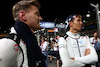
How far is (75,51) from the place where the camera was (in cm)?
200

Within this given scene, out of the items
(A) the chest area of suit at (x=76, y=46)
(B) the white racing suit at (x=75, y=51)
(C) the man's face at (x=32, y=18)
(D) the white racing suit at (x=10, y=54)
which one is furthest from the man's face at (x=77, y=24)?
(D) the white racing suit at (x=10, y=54)

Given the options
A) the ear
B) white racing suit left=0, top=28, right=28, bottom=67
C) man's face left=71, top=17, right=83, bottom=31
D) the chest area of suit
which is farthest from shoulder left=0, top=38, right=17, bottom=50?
man's face left=71, top=17, right=83, bottom=31

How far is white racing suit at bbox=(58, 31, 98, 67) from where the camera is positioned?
1.83m

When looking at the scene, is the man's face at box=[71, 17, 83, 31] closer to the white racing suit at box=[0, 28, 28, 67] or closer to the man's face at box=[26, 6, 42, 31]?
the man's face at box=[26, 6, 42, 31]

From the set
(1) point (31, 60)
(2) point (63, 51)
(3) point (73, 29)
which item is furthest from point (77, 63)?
(1) point (31, 60)

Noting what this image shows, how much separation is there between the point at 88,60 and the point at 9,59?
5.16ft

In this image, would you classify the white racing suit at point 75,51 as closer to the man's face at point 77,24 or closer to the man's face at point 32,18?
the man's face at point 77,24

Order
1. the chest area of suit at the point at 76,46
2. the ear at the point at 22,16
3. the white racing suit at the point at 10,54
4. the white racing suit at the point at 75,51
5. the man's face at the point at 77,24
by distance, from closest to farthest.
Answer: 1. the white racing suit at the point at 10,54
2. the ear at the point at 22,16
3. the white racing suit at the point at 75,51
4. the chest area of suit at the point at 76,46
5. the man's face at the point at 77,24

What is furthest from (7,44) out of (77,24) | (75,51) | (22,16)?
(77,24)

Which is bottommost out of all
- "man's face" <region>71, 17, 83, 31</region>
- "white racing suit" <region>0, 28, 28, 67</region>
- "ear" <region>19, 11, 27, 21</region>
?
"white racing suit" <region>0, 28, 28, 67</region>

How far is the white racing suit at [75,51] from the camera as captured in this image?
1.83 m

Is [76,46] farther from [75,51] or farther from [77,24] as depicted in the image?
[77,24]

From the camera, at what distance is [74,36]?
218cm

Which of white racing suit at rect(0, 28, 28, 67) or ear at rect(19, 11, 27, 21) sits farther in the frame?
ear at rect(19, 11, 27, 21)
